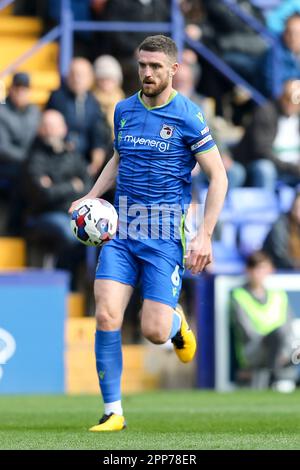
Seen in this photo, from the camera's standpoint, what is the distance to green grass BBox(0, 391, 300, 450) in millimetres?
7621

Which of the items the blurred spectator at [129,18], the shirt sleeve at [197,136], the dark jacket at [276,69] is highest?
the blurred spectator at [129,18]

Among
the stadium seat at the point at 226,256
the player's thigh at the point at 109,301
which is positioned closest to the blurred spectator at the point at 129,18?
the stadium seat at the point at 226,256

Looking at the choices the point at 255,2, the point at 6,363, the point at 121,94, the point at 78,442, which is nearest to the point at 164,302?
the point at 78,442

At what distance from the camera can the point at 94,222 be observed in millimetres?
8328

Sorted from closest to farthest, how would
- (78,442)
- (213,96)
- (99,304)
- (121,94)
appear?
1. (78,442)
2. (99,304)
3. (121,94)
4. (213,96)

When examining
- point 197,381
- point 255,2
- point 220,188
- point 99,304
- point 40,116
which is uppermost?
point 255,2

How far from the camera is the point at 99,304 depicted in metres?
8.38

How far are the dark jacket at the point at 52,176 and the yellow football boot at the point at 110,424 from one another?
20.1 feet

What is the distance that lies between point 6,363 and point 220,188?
5.35 m

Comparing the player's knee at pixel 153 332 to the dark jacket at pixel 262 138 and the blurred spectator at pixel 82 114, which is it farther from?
the dark jacket at pixel 262 138

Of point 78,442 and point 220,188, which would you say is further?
point 220,188

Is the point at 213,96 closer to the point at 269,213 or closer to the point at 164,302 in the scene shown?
the point at 269,213

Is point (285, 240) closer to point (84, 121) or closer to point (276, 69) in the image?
point (84, 121)

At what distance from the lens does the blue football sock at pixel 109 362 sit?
845 centimetres
